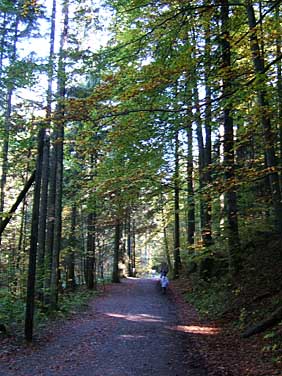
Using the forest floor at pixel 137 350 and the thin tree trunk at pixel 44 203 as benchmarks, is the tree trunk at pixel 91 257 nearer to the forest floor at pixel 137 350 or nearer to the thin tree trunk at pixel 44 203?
the thin tree trunk at pixel 44 203

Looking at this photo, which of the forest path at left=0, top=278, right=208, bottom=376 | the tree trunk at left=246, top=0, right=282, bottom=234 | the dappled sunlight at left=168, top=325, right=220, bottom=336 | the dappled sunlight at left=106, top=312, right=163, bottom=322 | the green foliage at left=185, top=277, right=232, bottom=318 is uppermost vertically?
the tree trunk at left=246, top=0, right=282, bottom=234

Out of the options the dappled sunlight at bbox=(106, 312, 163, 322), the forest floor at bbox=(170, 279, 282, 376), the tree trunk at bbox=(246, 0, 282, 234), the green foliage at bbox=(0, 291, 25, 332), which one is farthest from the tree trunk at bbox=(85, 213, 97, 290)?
the tree trunk at bbox=(246, 0, 282, 234)

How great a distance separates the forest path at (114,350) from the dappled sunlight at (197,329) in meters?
0.18

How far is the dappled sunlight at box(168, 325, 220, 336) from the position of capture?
980 centimetres

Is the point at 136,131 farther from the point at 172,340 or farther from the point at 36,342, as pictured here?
the point at 36,342

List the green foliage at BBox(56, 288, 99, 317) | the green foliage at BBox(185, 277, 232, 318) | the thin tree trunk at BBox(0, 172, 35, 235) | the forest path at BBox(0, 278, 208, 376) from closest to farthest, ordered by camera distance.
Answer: the forest path at BBox(0, 278, 208, 376) < the thin tree trunk at BBox(0, 172, 35, 235) < the green foliage at BBox(185, 277, 232, 318) < the green foliage at BBox(56, 288, 99, 317)

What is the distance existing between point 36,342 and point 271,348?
5.71 m

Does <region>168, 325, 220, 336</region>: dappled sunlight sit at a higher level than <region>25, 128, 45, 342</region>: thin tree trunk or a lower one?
lower

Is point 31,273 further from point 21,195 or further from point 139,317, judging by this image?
point 139,317

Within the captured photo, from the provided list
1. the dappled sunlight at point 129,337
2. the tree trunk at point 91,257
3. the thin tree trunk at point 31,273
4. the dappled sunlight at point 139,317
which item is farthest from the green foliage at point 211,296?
the tree trunk at point 91,257

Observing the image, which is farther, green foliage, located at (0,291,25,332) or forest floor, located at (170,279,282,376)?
green foliage, located at (0,291,25,332)

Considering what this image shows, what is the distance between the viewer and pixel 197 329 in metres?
10.3

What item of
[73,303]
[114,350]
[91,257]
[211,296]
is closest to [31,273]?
[114,350]

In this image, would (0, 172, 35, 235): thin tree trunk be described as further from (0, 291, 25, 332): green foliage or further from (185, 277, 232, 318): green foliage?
(185, 277, 232, 318): green foliage
